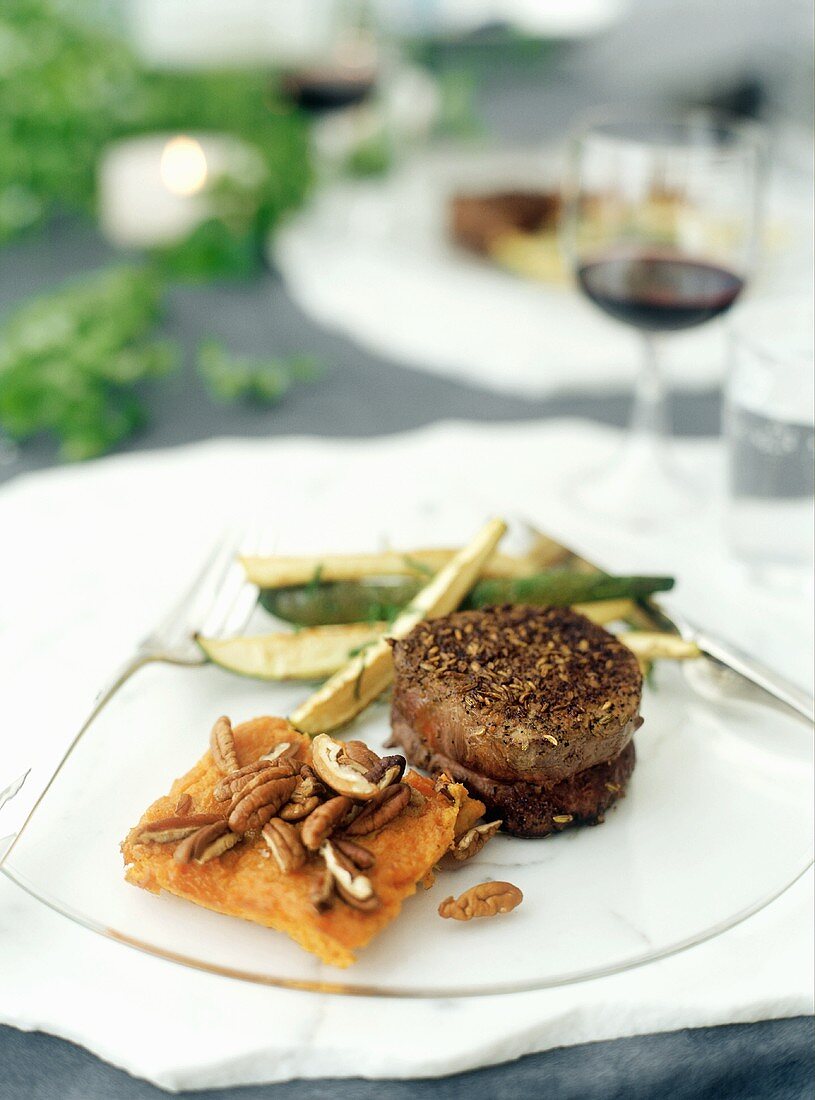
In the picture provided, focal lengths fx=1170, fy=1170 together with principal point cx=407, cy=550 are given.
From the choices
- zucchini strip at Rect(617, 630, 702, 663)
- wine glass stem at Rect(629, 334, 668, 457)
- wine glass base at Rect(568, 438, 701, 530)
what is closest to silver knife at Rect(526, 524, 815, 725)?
zucchini strip at Rect(617, 630, 702, 663)

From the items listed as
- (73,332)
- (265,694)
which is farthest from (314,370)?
(265,694)

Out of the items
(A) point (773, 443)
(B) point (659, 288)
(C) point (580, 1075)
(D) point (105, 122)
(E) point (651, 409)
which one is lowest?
(C) point (580, 1075)

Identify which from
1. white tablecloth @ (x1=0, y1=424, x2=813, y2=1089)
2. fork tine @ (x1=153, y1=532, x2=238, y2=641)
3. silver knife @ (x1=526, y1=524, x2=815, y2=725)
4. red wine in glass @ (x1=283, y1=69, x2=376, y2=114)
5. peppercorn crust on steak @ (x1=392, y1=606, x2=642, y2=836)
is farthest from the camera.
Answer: red wine in glass @ (x1=283, y1=69, x2=376, y2=114)

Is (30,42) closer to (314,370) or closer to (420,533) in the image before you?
(314,370)

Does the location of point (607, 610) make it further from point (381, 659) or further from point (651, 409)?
point (651, 409)

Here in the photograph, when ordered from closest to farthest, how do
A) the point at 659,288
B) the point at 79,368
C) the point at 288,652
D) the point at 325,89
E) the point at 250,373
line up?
→ the point at 288,652
the point at 659,288
the point at 79,368
the point at 250,373
the point at 325,89

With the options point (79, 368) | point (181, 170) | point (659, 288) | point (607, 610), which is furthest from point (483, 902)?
point (181, 170)

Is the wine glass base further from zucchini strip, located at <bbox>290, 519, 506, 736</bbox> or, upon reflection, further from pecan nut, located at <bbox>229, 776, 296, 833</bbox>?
pecan nut, located at <bbox>229, 776, 296, 833</bbox>
